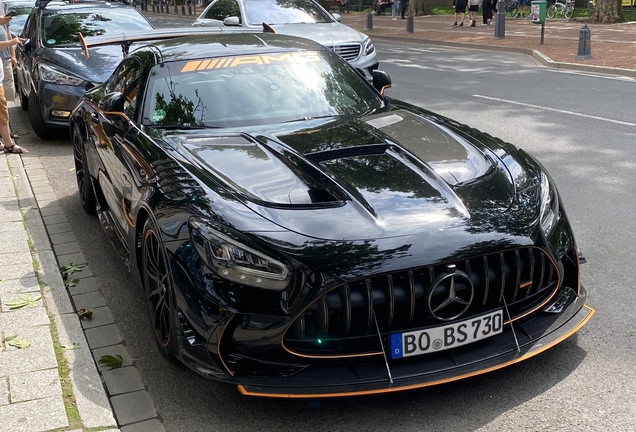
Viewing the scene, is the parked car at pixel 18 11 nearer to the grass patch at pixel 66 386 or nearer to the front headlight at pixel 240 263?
the grass patch at pixel 66 386

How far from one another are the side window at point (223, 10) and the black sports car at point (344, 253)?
10.2 meters

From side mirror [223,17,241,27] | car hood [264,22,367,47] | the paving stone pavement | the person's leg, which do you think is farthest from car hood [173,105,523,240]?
side mirror [223,17,241,27]

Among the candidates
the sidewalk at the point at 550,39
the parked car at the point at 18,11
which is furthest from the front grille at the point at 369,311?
the parked car at the point at 18,11

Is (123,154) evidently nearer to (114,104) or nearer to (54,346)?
(114,104)

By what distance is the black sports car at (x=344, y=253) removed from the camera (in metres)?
3.18

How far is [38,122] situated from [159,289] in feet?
22.2

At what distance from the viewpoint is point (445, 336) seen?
3.26 m

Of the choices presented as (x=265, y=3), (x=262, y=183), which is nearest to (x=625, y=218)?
(x=262, y=183)

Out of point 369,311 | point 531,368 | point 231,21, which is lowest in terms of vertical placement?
point 531,368

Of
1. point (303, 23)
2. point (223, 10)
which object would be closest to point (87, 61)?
point (303, 23)

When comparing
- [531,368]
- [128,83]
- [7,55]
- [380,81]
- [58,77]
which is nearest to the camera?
[531,368]

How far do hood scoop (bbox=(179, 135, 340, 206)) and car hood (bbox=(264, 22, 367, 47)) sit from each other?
8.71 metres

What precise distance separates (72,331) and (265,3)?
11121 mm

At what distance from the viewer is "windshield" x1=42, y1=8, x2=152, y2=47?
10.5 metres
